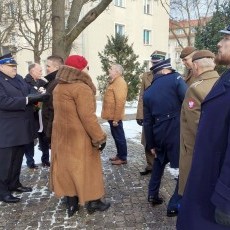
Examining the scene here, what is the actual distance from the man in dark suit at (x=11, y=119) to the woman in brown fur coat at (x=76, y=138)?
0.75 meters

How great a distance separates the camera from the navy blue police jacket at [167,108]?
3926 mm

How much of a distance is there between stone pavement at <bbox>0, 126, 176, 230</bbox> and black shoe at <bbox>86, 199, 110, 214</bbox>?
7 cm

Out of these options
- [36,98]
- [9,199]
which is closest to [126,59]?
[36,98]

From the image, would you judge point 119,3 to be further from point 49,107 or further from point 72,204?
point 72,204

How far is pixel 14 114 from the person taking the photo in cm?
456

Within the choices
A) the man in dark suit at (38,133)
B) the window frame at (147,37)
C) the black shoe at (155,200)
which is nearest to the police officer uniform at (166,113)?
the black shoe at (155,200)

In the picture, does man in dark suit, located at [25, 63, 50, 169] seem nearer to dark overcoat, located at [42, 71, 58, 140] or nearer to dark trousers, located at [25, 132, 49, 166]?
dark trousers, located at [25, 132, 49, 166]

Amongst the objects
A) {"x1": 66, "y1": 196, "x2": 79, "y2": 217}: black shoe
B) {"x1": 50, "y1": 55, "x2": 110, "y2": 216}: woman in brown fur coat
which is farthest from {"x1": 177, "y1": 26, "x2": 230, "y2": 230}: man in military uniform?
{"x1": 66, "y1": 196, "x2": 79, "y2": 217}: black shoe

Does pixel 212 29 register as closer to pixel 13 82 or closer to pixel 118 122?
pixel 118 122

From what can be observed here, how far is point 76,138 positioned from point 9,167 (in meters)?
1.35

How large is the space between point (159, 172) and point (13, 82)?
2300 mm

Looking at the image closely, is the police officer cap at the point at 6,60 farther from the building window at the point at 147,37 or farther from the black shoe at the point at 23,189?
the building window at the point at 147,37

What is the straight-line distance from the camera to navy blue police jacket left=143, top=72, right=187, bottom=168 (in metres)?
3.93

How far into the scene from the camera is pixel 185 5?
28.0 metres
